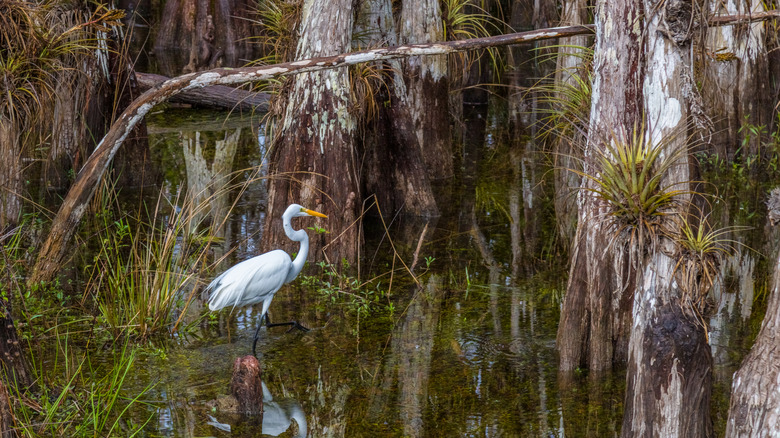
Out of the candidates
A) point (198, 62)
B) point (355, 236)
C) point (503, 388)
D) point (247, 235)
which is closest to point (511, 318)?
point (503, 388)

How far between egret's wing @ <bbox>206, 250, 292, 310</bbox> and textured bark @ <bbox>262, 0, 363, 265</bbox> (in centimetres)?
119

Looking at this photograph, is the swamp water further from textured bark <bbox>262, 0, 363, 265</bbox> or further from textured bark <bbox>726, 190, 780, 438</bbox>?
textured bark <bbox>726, 190, 780, 438</bbox>

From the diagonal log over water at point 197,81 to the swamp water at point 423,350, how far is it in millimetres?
1006

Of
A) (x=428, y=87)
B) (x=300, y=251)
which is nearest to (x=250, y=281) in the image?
(x=300, y=251)

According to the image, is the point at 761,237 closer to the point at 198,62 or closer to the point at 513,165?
the point at 513,165

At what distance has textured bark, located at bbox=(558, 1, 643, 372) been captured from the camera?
195 inches

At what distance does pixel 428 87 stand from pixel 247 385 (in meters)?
5.36

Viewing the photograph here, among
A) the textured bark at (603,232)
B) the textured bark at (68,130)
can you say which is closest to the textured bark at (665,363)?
the textured bark at (603,232)

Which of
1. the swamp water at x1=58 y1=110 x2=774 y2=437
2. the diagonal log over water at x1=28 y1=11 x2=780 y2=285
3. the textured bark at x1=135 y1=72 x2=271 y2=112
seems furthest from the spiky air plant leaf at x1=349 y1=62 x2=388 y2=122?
the textured bark at x1=135 y1=72 x2=271 y2=112

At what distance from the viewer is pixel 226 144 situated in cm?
1132

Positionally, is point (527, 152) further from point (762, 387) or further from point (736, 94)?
point (762, 387)

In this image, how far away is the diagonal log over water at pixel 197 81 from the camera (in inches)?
222

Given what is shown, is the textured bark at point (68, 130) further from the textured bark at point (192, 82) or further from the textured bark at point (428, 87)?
the textured bark at point (428, 87)

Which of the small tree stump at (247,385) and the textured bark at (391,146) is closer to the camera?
the small tree stump at (247,385)
